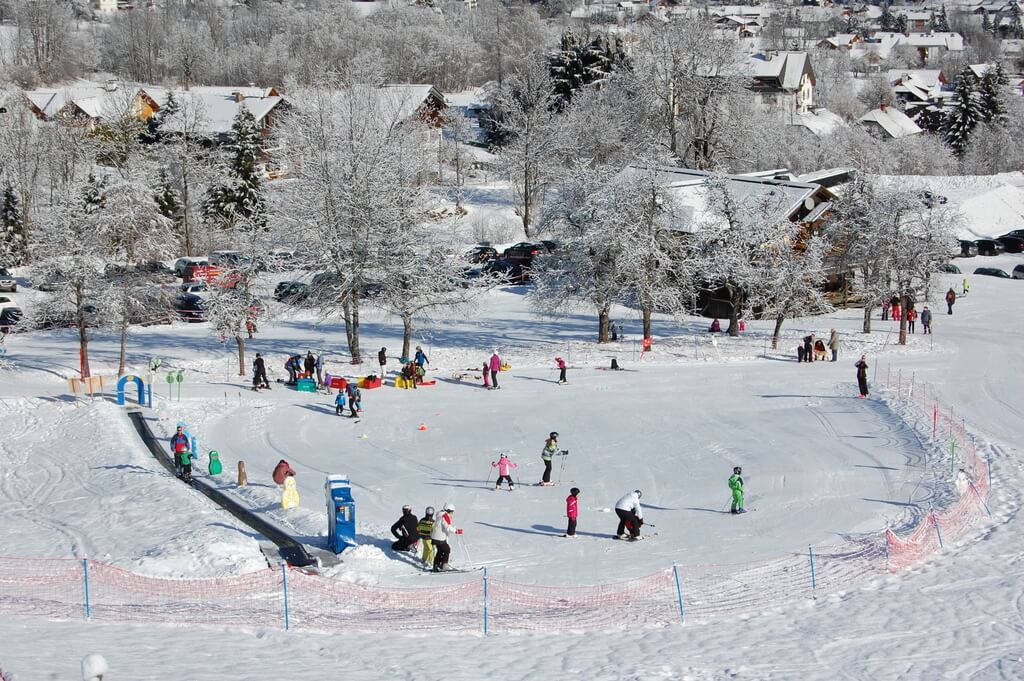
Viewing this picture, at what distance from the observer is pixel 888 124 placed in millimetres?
115938

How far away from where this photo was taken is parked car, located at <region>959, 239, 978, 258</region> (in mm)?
68875

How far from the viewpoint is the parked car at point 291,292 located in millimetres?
40938

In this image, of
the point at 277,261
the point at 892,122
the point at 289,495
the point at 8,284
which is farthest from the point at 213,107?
the point at 289,495

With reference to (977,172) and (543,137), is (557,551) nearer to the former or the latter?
(543,137)

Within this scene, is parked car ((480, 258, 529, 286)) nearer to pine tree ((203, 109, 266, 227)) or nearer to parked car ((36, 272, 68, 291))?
pine tree ((203, 109, 266, 227))

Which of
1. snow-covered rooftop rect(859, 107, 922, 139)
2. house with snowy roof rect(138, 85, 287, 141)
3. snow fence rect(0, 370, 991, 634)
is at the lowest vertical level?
snow fence rect(0, 370, 991, 634)

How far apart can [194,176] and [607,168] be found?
34.3 meters

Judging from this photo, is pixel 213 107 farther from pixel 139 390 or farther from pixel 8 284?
pixel 139 390

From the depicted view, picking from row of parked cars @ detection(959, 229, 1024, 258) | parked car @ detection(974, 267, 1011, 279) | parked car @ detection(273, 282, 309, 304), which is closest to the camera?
parked car @ detection(273, 282, 309, 304)

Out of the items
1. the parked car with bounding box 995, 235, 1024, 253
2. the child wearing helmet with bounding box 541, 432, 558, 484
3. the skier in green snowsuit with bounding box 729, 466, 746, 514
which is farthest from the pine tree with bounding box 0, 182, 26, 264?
the parked car with bounding box 995, 235, 1024, 253

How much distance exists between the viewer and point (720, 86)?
7375 cm

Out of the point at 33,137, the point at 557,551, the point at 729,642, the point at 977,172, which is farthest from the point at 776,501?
the point at 977,172

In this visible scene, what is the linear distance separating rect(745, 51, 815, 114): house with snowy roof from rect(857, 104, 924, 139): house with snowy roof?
6.73 metres

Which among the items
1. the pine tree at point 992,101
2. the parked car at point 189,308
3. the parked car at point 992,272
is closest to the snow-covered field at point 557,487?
the parked car at point 189,308
